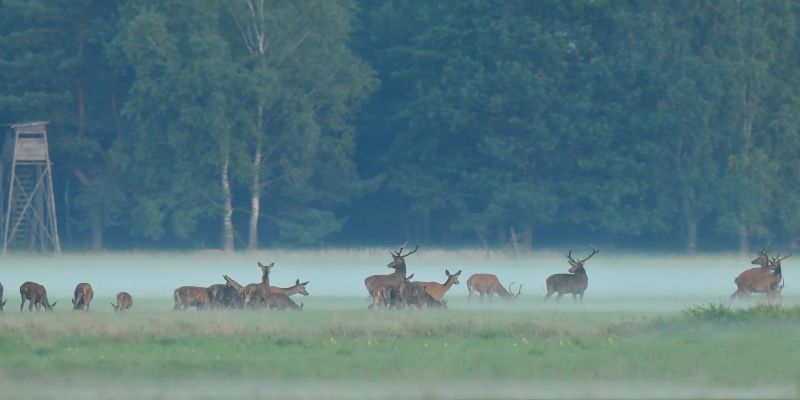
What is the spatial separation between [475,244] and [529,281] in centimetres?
2051

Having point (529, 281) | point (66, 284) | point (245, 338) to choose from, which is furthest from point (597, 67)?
point (245, 338)

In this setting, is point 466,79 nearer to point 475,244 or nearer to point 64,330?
point 475,244

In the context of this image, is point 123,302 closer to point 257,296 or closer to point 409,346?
point 257,296

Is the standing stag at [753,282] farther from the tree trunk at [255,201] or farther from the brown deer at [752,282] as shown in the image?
the tree trunk at [255,201]

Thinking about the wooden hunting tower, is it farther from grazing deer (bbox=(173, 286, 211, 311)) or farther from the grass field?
grazing deer (bbox=(173, 286, 211, 311))

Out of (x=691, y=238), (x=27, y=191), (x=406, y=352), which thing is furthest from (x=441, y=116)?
(x=406, y=352)

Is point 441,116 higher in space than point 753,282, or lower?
higher

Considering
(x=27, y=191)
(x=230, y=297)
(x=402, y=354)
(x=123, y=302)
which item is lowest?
(x=402, y=354)

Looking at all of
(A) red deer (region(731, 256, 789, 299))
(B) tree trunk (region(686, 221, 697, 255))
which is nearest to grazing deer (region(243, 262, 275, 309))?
(A) red deer (region(731, 256, 789, 299))

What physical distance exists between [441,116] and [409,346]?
120ft

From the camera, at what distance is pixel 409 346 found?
70.5ft

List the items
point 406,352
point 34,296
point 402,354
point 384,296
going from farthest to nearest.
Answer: point 384,296, point 34,296, point 406,352, point 402,354

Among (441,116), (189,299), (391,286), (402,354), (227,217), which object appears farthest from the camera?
(441,116)

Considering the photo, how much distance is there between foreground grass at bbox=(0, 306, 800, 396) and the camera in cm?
1895
